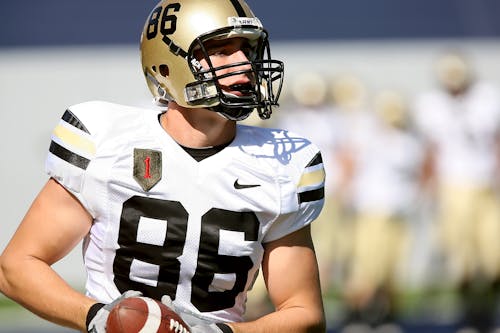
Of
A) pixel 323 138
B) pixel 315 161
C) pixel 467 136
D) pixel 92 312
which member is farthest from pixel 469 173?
pixel 92 312

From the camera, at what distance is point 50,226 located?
2.87m

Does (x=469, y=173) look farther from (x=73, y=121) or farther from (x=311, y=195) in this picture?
(x=73, y=121)

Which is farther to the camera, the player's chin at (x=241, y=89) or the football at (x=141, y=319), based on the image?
the player's chin at (x=241, y=89)

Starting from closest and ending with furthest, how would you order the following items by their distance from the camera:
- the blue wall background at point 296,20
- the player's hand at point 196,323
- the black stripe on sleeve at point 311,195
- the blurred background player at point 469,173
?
1. the player's hand at point 196,323
2. the black stripe on sleeve at point 311,195
3. the blurred background player at point 469,173
4. the blue wall background at point 296,20

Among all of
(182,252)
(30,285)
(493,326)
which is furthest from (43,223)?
(493,326)

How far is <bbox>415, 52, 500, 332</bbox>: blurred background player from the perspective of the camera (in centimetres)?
778

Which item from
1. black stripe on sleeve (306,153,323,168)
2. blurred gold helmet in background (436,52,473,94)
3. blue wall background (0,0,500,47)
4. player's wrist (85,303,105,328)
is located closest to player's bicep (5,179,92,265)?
player's wrist (85,303,105,328)

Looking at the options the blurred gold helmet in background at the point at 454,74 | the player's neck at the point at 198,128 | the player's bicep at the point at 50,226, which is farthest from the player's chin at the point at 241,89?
the blurred gold helmet in background at the point at 454,74

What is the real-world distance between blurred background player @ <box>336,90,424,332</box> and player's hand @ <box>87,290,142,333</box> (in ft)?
17.7

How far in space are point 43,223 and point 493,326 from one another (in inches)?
205

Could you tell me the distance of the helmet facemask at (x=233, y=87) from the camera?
288cm

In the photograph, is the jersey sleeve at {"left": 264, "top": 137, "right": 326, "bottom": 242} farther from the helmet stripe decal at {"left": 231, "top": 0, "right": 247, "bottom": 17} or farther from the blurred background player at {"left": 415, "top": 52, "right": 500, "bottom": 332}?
the blurred background player at {"left": 415, "top": 52, "right": 500, "bottom": 332}

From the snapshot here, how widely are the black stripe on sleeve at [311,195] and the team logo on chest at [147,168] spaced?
0.38 meters

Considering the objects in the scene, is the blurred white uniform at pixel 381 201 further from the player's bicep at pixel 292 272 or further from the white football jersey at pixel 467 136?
the player's bicep at pixel 292 272
